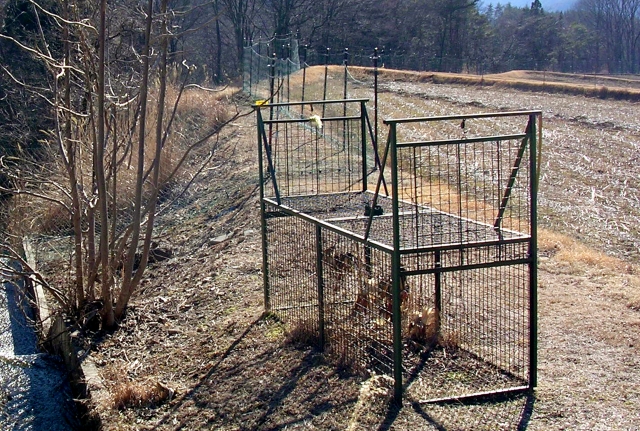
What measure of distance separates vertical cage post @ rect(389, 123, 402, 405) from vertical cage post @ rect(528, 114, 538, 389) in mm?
818

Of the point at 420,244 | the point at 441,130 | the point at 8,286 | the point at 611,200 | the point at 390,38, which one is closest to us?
the point at 420,244

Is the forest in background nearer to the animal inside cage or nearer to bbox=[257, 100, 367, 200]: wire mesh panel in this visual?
bbox=[257, 100, 367, 200]: wire mesh panel

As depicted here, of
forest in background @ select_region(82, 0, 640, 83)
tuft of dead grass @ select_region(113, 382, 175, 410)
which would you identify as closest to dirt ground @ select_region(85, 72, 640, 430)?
tuft of dead grass @ select_region(113, 382, 175, 410)

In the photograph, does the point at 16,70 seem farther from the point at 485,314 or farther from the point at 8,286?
the point at 485,314

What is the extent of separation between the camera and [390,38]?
4769 cm

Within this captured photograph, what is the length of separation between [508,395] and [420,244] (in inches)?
42.6

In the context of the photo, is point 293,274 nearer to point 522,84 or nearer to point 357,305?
point 357,305

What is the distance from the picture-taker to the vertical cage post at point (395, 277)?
4422 millimetres

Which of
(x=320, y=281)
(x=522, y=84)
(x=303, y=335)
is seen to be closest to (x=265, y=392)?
(x=303, y=335)

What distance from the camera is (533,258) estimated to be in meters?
4.79

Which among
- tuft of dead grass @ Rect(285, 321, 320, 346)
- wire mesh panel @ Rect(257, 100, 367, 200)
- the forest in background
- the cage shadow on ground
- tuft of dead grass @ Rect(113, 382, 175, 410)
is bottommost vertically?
tuft of dead grass @ Rect(113, 382, 175, 410)

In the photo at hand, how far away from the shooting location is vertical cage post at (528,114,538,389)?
4680 millimetres

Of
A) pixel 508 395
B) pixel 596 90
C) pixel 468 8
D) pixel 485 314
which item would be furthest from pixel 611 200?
pixel 468 8

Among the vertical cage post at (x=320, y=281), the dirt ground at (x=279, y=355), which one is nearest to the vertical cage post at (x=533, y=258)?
the dirt ground at (x=279, y=355)
